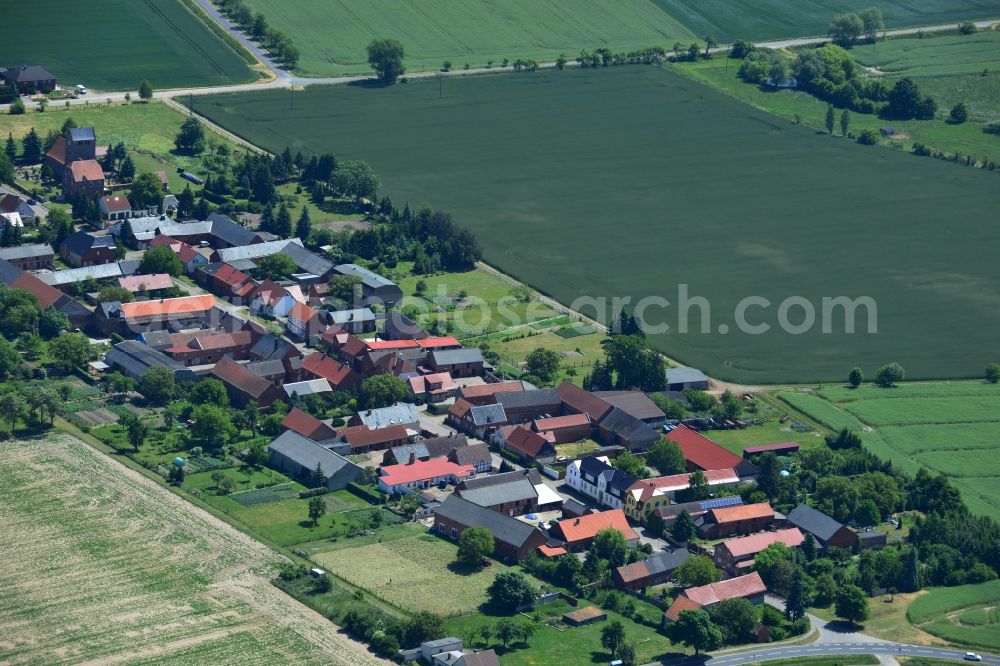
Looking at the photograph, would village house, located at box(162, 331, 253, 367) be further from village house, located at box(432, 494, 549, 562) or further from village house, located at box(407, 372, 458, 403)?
village house, located at box(432, 494, 549, 562)

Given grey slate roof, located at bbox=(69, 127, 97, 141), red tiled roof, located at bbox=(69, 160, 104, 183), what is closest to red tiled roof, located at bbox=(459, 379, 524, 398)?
red tiled roof, located at bbox=(69, 160, 104, 183)

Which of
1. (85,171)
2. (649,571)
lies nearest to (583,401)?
(649,571)

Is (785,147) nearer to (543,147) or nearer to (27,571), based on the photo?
(543,147)

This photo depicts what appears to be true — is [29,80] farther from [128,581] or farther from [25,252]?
[128,581]

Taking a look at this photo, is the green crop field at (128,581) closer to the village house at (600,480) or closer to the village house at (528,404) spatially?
the village house at (600,480)

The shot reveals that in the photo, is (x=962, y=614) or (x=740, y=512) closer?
(x=962, y=614)

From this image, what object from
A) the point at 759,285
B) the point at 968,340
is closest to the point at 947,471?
the point at 968,340
